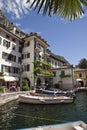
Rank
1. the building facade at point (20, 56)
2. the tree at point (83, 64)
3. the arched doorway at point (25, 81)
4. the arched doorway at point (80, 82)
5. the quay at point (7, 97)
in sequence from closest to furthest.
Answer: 1. the quay at point (7, 97)
2. the building facade at point (20, 56)
3. the arched doorway at point (25, 81)
4. the arched doorway at point (80, 82)
5. the tree at point (83, 64)

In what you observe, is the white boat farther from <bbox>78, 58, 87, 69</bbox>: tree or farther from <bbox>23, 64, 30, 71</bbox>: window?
<bbox>78, 58, 87, 69</bbox>: tree

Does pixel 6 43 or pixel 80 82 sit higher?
pixel 6 43

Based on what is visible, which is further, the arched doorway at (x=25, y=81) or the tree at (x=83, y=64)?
the tree at (x=83, y=64)

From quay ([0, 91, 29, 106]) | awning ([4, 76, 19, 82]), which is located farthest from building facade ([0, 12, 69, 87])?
quay ([0, 91, 29, 106])

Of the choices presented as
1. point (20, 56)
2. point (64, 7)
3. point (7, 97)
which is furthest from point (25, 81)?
point (64, 7)

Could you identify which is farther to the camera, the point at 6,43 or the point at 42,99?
the point at 6,43

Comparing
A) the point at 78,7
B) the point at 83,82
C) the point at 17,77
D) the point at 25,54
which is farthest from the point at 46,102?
the point at 83,82

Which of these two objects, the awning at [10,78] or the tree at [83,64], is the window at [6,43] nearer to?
the awning at [10,78]

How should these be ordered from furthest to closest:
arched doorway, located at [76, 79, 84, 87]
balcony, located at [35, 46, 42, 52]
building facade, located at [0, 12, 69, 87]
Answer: arched doorway, located at [76, 79, 84, 87] → balcony, located at [35, 46, 42, 52] → building facade, located at [0, 12, 69, 87]

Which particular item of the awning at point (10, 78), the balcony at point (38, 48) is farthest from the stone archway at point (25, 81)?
the balcony at point (38, 48)

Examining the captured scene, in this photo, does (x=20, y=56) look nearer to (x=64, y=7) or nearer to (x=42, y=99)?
(x=42, y=99)

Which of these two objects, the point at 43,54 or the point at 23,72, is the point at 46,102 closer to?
the point at 23,72

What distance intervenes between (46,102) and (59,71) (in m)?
29.3

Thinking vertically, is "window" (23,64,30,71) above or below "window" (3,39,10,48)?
below
